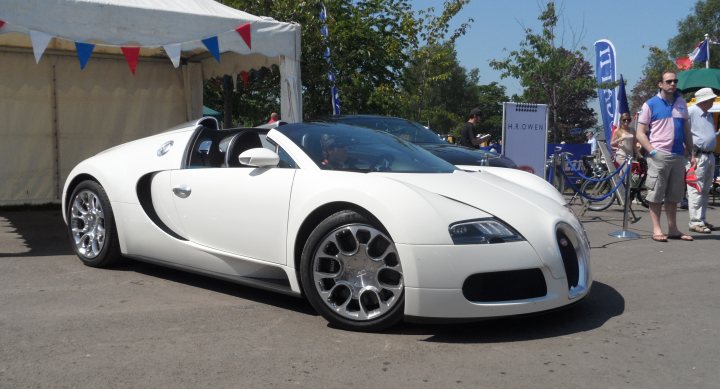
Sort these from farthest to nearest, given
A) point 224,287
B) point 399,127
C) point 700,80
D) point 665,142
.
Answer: point 700,80 → point 399,127 → point 665,142 → point 224,287

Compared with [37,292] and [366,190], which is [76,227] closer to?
[37,292]

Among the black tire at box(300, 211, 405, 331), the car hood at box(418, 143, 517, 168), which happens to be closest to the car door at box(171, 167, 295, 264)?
the black tire at box(300, 211, 405, 331)

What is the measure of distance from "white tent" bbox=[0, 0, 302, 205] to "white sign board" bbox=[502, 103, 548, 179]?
11.3ft

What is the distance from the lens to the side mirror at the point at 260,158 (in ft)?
14.9

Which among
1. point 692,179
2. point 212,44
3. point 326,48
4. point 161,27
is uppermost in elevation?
point 326,48

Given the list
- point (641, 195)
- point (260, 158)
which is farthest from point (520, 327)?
point (641, 195)

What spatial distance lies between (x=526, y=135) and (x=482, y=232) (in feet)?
23.7

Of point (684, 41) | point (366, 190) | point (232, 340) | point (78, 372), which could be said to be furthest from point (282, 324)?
point (684, 41)

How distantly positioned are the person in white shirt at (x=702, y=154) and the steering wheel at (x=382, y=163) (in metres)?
5.51

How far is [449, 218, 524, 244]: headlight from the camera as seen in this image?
12.5 ft

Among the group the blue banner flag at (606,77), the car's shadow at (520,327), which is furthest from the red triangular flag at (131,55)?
the blue banner flag at (606,77)

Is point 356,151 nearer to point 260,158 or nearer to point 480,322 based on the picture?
point 260,158

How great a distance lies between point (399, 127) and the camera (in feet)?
31.7

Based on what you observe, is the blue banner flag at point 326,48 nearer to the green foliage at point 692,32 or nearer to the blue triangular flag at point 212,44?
the blue triangular flag at point 212,44
